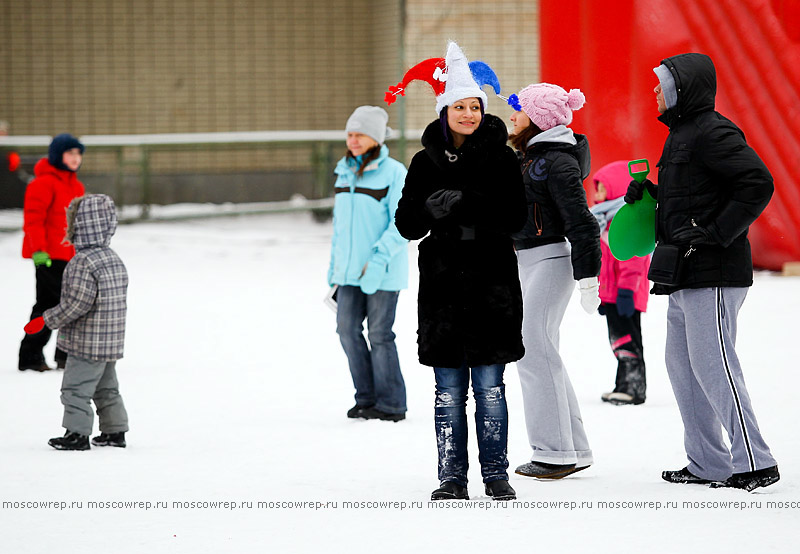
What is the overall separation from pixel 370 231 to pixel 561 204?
1586 millimetres

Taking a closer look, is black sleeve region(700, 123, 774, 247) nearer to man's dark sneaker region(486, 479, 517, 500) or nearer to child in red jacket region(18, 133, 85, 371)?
man's dark sneaker region(486, 479, 517, 500)

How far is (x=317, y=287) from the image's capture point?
10664 millimetres

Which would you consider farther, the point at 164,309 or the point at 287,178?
the point at 287,178

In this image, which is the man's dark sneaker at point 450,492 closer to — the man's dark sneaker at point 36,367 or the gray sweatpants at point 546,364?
the gray sweatpants at point 546,364

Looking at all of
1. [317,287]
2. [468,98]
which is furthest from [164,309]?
[468,98]

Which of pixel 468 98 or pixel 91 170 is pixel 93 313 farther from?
pixel 91 170

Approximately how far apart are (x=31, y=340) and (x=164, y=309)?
246cm

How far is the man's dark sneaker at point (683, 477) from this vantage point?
4.16 meters

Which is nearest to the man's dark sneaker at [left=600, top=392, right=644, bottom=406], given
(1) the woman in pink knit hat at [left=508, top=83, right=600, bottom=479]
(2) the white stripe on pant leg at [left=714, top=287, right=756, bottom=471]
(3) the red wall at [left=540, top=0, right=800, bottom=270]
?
(1) the woman in pink knit hat at [left=508, top=83, right=600, bottom=479]

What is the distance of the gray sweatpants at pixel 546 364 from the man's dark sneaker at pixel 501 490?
0.46 metres

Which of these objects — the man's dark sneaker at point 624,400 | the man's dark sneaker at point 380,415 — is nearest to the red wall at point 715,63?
the man's dark sneaker at point 624,400

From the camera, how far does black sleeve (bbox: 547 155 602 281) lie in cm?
429

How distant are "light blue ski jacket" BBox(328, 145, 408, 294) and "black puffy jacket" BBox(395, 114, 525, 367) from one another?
1.66 meters

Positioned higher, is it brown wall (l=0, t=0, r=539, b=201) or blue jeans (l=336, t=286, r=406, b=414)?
brown wall (l=0, t=0, r=539, b=201)
